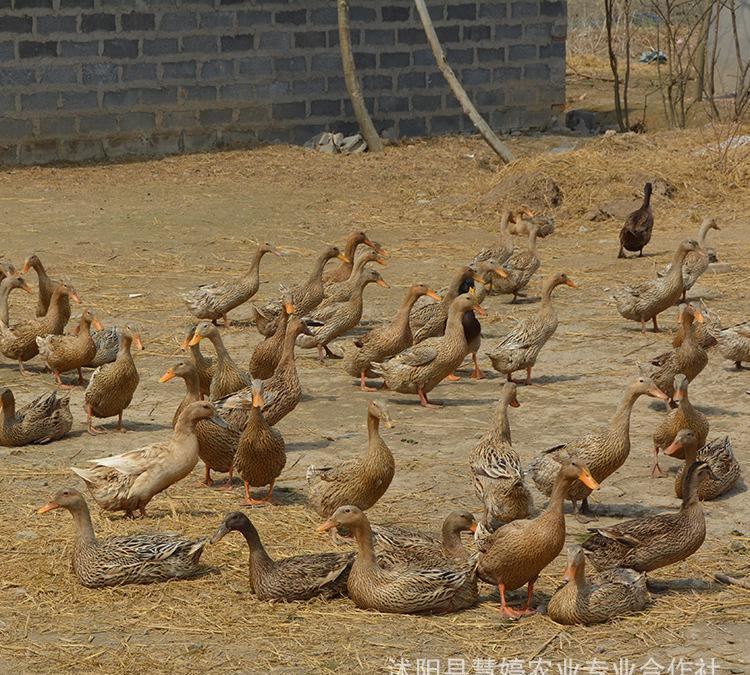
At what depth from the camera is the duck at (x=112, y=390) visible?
9.56m

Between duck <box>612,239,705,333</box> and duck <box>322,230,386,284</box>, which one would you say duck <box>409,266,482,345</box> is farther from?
duck <box>322,230,386,284</box>

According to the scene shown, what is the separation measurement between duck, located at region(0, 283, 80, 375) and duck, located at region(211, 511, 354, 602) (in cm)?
483

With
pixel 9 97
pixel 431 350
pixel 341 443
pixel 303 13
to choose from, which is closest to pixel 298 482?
pixel 341 443

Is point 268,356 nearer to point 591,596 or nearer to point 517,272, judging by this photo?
point 517,272

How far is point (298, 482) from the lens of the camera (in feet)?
28.5

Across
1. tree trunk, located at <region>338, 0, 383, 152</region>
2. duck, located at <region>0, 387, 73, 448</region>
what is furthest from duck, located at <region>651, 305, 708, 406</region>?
tree trunk, located at <region>338, 0, 383, 152</region>

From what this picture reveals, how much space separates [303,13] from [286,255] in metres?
6.95

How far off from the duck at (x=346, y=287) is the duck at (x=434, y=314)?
0.58 m

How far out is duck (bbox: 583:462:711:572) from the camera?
6793 mm

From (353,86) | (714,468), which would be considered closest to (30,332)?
(714,468)

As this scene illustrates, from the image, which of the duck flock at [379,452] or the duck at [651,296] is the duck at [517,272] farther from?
the duck at [651,296]

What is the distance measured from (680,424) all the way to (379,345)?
293 cm

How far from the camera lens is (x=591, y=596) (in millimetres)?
6359

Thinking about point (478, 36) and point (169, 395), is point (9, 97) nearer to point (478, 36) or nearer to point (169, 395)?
point (478, 36)
